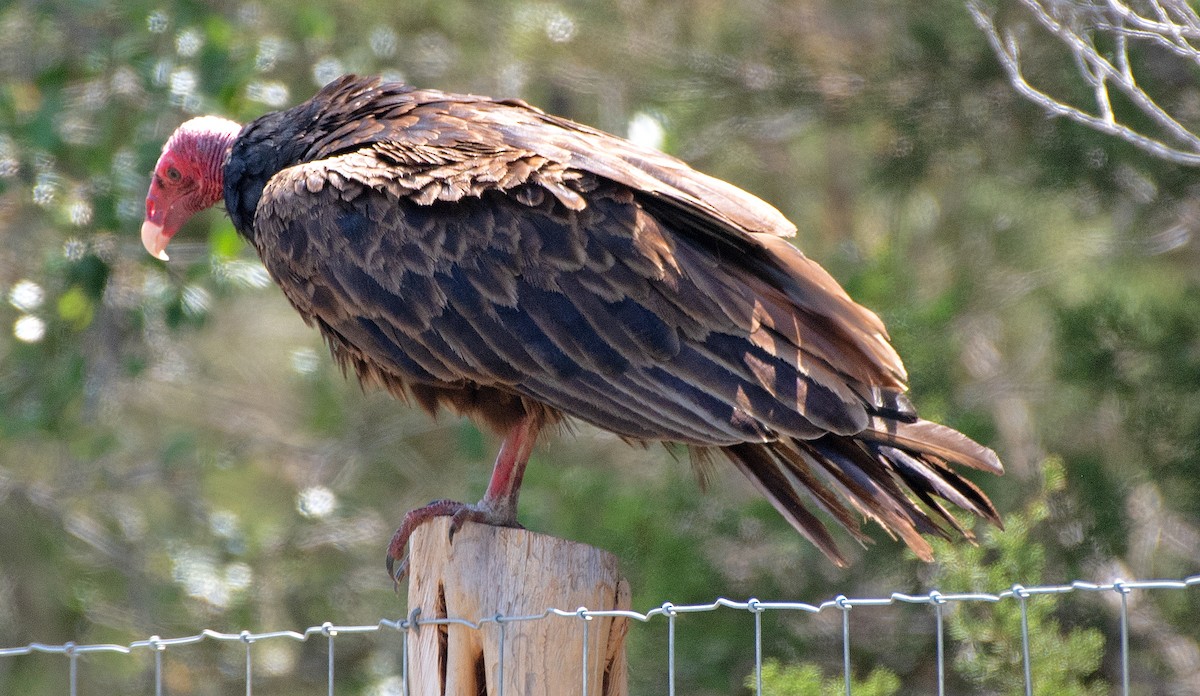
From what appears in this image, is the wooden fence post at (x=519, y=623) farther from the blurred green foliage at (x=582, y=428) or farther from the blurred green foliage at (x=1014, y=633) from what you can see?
the blurred green foliage at (x=582, y=428)

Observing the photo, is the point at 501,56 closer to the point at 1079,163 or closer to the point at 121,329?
the point at 121,329

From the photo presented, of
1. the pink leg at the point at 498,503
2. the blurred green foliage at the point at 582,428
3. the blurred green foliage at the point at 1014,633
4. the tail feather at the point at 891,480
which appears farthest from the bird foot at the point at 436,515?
the blurred green foliage at the point at 582,428

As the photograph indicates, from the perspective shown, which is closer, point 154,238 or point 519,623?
point 519,623

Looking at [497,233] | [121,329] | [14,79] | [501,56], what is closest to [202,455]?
[121,329]

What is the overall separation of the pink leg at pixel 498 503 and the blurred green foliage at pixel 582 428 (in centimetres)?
112

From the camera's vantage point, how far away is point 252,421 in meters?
7.34

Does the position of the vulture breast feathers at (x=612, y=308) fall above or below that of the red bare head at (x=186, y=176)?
below

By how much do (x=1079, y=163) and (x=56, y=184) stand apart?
149 inches

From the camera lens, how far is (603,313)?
276 centimetres

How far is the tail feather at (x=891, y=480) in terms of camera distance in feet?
8.61

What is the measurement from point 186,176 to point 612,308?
1538mm

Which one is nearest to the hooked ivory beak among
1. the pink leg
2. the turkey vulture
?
the turkey vulture

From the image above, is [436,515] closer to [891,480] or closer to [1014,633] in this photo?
[891,480]

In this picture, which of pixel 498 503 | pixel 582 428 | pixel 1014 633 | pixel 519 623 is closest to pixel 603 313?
pixel 498 503
